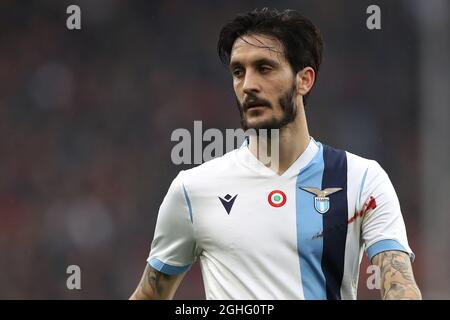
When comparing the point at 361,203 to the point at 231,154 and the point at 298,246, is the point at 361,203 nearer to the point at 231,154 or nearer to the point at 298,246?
the point at 298,246

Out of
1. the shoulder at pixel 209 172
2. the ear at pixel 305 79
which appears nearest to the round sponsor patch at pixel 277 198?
the shoulder at pixel 209 172

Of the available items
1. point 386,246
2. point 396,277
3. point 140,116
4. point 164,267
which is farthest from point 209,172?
point 140,116

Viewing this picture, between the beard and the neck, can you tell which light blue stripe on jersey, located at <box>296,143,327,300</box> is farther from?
the beard

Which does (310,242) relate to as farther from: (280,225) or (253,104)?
(253,104)

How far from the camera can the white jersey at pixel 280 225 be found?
11.4 ft

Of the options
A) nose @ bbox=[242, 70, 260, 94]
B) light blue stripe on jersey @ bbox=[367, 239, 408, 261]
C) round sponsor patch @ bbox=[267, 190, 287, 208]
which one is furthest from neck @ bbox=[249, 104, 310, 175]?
light blue stripe on jersey @ bbox=[367, 239, 408, 261]

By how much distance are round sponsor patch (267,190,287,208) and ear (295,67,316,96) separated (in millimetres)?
466

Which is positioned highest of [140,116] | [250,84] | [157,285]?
[250,84]

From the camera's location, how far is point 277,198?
3.66 meters

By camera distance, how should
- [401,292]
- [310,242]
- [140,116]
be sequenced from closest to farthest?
[401,292]
[310,242]
[140,116]

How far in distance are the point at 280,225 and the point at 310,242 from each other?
0.14 m

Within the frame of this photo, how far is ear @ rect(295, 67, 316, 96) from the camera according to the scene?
3891mm

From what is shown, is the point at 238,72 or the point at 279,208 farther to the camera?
the point at 238,72
